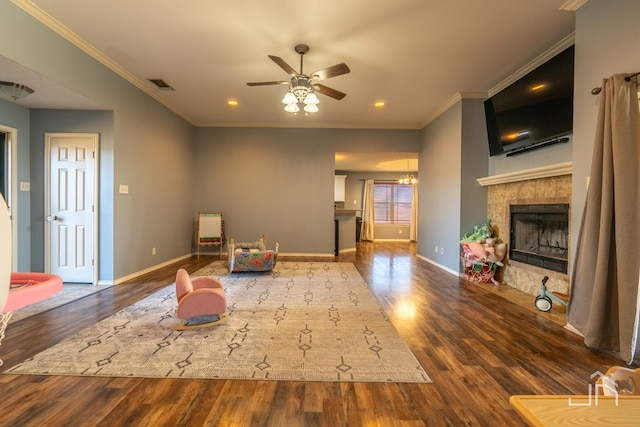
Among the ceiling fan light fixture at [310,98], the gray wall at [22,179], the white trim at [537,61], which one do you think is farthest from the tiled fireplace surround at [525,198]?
Result: the gray wall at [22,179]

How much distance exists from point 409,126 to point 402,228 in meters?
5.14

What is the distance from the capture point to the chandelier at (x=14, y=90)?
123 inches

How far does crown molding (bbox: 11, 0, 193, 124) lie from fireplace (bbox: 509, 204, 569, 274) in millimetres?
5820

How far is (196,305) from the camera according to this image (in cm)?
259

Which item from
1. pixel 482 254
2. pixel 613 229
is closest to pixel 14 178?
pixel 613 229

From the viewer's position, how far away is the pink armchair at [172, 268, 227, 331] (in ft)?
8.41

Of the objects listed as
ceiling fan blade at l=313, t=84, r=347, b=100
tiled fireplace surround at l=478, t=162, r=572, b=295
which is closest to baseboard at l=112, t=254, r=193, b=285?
ceiling fan blade at l=313, t=84, r=347, b=100

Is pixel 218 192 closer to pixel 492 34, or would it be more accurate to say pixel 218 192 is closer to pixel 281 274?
pixel 281 274

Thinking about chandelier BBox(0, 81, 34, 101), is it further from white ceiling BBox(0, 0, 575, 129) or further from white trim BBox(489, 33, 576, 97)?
white trim BBox(489, 33, 576, 97)

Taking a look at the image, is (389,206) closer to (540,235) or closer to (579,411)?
(540,235)

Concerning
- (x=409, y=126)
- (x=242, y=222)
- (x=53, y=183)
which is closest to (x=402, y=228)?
(x=409, y=126)

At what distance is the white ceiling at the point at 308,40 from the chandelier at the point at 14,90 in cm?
10

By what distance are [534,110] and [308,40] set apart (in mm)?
2883

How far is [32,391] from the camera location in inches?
67.1
